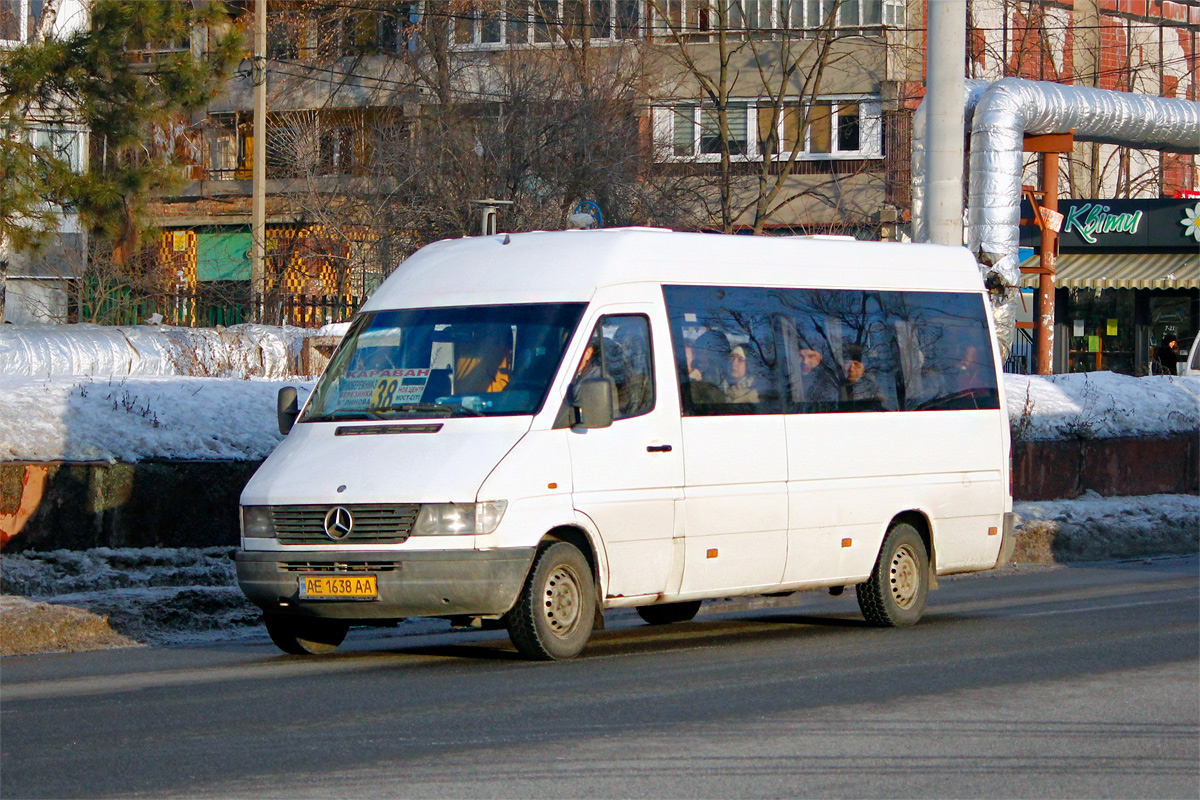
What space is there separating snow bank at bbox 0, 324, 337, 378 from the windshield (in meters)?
8.66

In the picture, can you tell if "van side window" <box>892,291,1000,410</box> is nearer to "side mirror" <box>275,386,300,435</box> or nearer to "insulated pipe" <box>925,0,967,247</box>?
"side mirror" <box>275,386,300,435</box>

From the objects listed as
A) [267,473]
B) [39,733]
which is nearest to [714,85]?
[267,473]

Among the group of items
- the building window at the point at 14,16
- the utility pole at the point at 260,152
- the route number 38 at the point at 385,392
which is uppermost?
the building window at the point at 14,16

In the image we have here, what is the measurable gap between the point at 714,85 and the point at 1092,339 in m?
13.4

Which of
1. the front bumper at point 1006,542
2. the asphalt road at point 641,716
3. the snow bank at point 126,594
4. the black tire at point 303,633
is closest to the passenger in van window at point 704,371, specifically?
the asphalt road at point 641,716

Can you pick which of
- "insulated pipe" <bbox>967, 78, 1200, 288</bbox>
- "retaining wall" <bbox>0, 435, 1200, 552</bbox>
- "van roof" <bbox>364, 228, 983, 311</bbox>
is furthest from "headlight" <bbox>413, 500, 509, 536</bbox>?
"insulated pipe" <bbox>967, 78, 1200, 288</bbox>

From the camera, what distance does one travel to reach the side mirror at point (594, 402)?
1017 cm

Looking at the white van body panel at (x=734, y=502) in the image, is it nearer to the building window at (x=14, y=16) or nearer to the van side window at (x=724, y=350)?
the van side window at (x=724, y=350)

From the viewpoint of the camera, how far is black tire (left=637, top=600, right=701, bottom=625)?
13080 mm

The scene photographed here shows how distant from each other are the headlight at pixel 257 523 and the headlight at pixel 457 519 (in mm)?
1008

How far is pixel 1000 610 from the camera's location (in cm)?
1345

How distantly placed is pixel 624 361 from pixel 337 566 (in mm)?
2194

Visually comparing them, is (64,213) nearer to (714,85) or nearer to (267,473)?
(267,473)

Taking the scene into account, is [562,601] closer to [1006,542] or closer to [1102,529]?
[1006,542]
